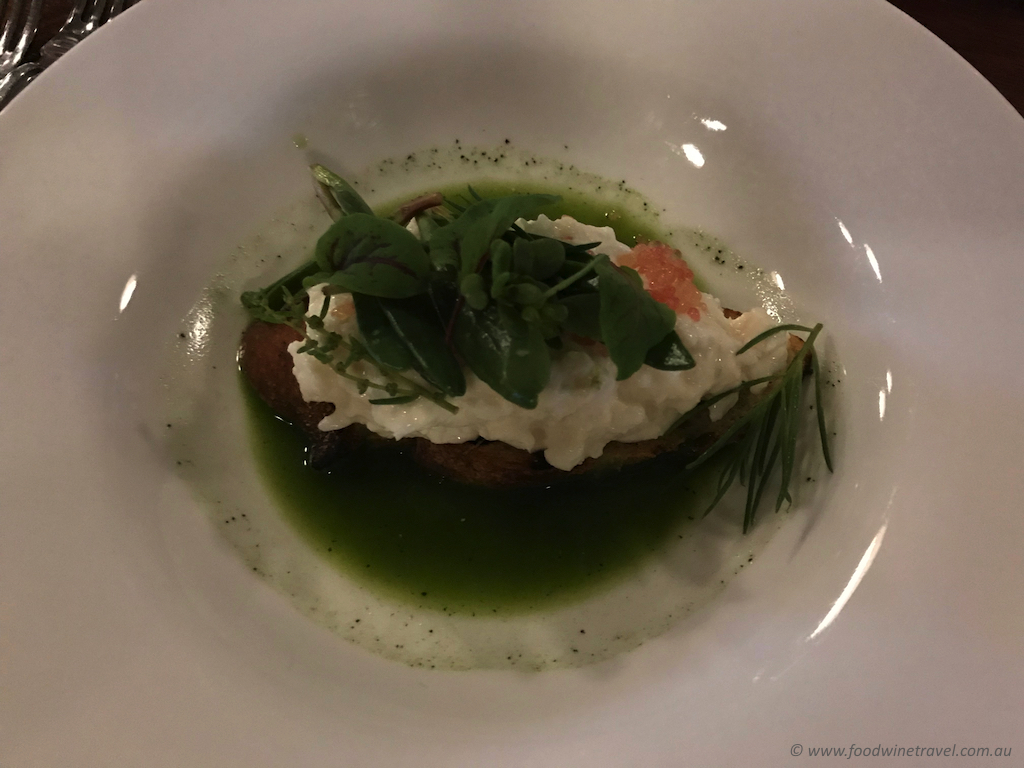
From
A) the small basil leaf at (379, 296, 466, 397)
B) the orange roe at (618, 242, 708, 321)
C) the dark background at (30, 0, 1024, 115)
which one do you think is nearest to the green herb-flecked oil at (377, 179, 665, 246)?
the orange roe at (618, 242, 708, 321)

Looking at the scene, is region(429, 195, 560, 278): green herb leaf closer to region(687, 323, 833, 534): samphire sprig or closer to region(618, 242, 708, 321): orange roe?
region(618, 242, 708, 321): orange roe

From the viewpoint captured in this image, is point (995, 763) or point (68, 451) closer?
point (995, 763)

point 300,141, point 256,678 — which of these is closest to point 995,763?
point 256,678

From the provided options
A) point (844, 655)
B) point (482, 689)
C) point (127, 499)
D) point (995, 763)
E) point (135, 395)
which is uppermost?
point (135, 395)

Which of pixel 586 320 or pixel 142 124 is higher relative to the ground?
pixel 142 124

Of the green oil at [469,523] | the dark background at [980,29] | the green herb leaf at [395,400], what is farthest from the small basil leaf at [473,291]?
the dark background at [980,29]

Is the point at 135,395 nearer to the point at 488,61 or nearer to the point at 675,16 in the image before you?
the point at 488,61

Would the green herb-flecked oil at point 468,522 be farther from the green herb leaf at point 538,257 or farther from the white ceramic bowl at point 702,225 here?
the green herb leaf at point 538,257
